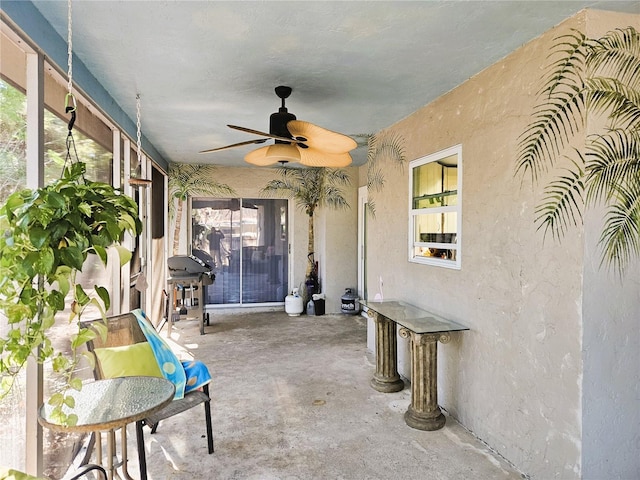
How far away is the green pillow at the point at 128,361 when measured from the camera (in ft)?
7.56

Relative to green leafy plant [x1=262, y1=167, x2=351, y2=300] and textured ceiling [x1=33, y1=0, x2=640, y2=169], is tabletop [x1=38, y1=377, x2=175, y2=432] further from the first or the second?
green leafy plant [x1=262, y1=167, x2=351, y2=300]

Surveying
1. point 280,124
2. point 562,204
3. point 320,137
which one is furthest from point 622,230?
point 280,124

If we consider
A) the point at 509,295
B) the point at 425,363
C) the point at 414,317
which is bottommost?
the point at 425,363

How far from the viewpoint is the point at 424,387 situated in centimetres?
296

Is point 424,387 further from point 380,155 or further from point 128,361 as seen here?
point 380,155

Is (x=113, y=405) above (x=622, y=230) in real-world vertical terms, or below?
below

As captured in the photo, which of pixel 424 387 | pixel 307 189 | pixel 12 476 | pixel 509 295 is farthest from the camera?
pixel 307 189

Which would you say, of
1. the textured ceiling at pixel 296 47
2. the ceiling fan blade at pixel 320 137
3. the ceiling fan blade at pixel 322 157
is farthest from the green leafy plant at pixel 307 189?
the ceiling fan blade at pixel 320 137

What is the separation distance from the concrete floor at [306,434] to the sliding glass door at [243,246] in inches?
107

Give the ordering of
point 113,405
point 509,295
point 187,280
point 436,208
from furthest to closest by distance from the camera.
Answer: point 187,280, point 436,208, point 509,295, point 113,405

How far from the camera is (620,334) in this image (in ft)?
7.02

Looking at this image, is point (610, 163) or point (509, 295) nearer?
point (610, 163)

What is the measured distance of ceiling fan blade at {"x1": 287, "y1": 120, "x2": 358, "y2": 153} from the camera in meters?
2.55

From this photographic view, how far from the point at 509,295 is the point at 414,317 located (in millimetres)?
914
